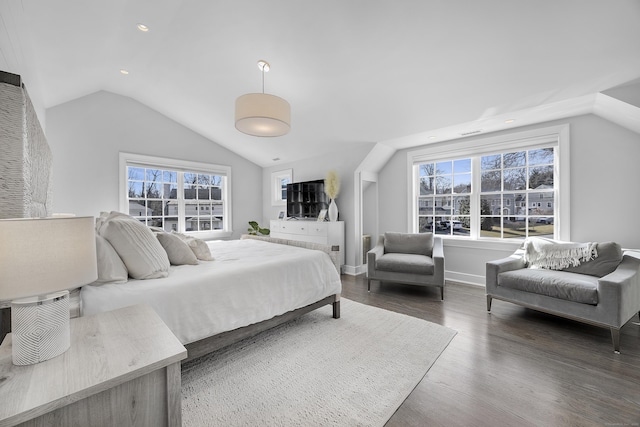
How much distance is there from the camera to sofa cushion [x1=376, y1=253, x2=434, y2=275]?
11.0ft

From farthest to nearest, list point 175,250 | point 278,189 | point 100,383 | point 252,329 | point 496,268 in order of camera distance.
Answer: point 278,189, point 496,268, point 175,250, point 252,329, point 100,383

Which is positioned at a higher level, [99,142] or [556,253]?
[99,142]

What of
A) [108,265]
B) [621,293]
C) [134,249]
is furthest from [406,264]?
[108,265]

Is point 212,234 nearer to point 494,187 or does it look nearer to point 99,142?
point 99,142

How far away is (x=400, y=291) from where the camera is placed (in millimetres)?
3666

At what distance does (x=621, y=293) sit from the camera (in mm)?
2074

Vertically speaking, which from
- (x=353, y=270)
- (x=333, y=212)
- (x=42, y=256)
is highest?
(x=333, y=212)

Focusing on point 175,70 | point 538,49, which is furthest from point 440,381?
point 175,70

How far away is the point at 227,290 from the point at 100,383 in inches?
42.1

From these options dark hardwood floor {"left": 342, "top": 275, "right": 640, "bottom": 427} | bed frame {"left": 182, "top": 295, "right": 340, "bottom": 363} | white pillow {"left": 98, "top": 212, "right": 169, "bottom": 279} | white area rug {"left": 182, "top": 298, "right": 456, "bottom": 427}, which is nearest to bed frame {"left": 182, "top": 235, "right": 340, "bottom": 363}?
bed frame {"left": 182, "top": 295, "right": 340, "bottom": 363}

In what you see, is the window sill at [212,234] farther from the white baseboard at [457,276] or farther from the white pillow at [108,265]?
the white pillow at [108,265]

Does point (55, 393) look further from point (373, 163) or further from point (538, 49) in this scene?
point (373, 163)

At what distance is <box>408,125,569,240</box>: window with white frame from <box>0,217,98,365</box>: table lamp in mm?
4329

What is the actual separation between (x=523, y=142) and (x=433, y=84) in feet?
5.44
